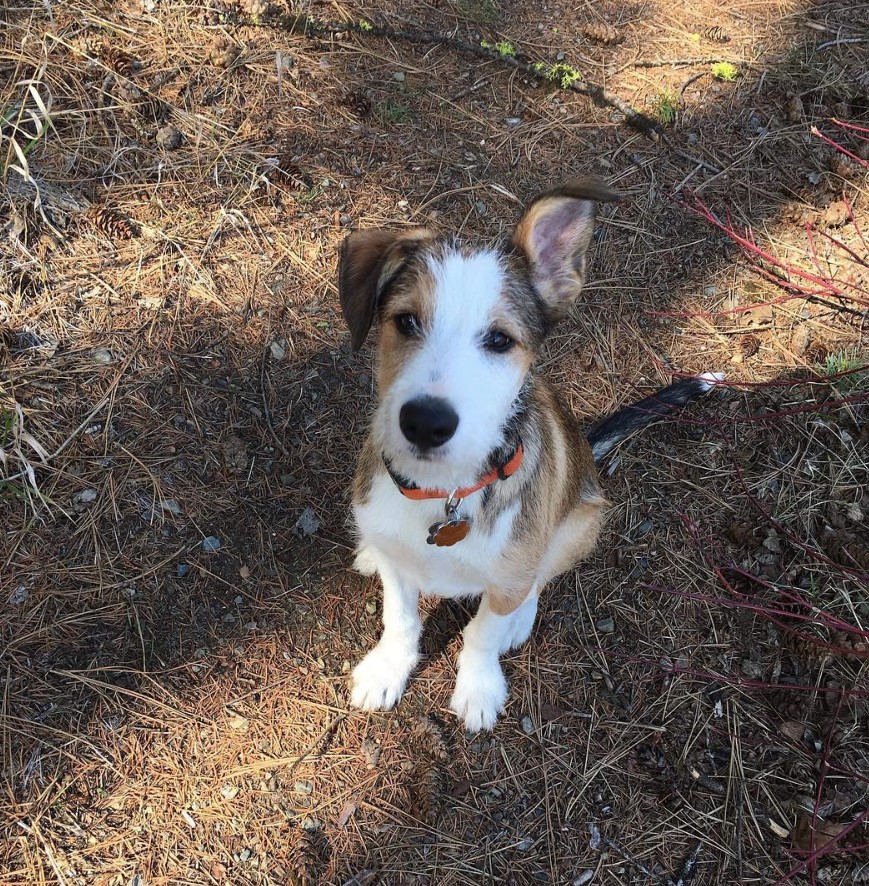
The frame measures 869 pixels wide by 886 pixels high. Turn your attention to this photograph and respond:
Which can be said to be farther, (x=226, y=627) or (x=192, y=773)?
(x=226, y=627)

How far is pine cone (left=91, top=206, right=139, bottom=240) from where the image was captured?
367 cm

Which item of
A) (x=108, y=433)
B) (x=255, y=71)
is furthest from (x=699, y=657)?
(x=255, y=71)

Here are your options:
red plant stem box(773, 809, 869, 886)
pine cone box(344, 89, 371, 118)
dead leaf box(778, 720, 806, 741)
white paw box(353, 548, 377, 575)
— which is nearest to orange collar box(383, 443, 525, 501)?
white paw box(353, 548, 377, 575)

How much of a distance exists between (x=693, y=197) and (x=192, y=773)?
4.41m

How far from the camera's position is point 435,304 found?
7.17 feet

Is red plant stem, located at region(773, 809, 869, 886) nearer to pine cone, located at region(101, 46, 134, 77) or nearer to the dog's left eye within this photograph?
the dog's left eye

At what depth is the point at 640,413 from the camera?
3635 mm

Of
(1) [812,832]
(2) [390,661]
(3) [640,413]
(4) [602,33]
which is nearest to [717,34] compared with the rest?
(4) [602,33]

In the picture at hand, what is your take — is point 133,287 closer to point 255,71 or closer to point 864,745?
point 255,71

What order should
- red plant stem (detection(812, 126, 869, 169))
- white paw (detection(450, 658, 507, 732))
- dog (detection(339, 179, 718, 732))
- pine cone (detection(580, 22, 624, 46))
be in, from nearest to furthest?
dog (detection(339, 179, 718, 732)) → white paw (detection(450, 658, 507, 732)) → red plant stem (detection(812, 126, 869, 169)) → pine cone (detection(580, 22, 624, 46))

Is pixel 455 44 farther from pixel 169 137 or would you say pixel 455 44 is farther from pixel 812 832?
pixel 812 832

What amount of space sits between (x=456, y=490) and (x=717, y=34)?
452cm

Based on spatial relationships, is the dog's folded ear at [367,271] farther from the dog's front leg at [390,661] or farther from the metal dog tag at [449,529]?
the dog's front leg at [390,661]

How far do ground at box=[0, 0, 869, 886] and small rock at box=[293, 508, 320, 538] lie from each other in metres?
0.01
